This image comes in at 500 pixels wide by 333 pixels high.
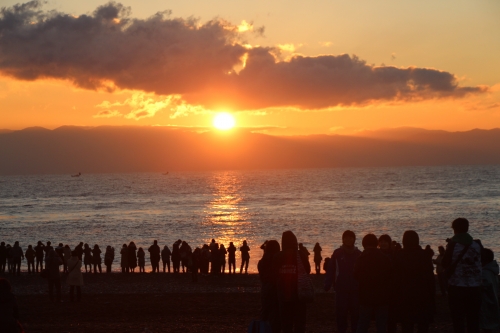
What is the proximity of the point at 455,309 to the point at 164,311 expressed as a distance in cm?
844

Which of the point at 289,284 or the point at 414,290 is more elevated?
the point at 289,284

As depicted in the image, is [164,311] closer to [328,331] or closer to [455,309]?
[328,331]

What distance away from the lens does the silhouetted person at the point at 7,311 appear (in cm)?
673

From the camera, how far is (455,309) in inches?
303

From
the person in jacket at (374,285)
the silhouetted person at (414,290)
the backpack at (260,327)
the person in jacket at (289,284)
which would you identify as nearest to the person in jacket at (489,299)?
the silhouetted person at (414,290)

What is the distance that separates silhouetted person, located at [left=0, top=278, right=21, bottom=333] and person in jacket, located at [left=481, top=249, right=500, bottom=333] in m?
6.75

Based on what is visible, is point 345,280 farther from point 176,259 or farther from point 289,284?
point 176,259

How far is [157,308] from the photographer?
48.8 ft

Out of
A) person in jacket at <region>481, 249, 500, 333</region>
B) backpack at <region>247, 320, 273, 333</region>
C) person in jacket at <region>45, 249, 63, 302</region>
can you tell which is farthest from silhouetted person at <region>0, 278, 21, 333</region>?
person in jacket at <region>45, 249, 63, 302</region>

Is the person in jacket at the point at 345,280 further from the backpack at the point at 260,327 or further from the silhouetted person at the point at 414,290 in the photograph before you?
the backpack at the point at 260,327

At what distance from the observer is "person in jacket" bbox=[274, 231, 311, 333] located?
746 cm

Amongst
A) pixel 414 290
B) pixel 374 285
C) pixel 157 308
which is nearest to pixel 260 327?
pixel 374 285

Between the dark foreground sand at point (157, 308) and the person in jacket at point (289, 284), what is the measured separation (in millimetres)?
3966

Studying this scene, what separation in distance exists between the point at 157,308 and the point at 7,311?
8.34m
